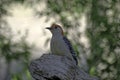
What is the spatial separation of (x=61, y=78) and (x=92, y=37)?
444 centimetres

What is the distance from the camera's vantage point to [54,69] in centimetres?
718

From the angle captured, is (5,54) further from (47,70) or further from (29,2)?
(47,70)

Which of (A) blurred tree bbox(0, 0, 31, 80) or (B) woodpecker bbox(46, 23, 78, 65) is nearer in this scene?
(B) woodpecker bbox(46, 23, 78, 65)

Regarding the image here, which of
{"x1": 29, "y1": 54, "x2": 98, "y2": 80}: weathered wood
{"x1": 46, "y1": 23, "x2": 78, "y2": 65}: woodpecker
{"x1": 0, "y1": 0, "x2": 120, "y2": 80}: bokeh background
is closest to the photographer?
{"x1": 29, "y1": 54, "x2": 98, "y2": 80}: weathered wood

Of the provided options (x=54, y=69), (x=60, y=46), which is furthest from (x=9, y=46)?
(x=54, y=69)

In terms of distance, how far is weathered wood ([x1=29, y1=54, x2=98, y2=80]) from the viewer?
23.2ft

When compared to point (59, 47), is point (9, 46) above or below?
below

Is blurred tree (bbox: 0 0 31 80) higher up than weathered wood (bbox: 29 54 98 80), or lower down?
lower down

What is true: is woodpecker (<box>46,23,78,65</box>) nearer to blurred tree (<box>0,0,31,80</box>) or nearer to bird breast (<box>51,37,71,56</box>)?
bird breast (<box>51,37,71,56</box>)

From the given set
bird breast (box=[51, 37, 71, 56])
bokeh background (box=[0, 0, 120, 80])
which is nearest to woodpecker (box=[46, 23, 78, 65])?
bird breast (box=[51, 37, 71, 56])

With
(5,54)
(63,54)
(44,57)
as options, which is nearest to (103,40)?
(5,54)

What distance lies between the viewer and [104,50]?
11102 millimetres

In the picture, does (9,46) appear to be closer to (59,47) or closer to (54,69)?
(59,47)

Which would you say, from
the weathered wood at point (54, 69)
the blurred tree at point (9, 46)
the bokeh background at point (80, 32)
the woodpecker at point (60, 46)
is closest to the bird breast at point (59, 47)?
the woodpecker at point (60, 46)
